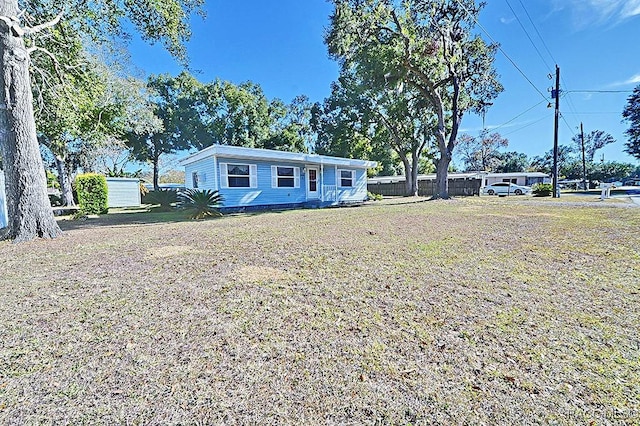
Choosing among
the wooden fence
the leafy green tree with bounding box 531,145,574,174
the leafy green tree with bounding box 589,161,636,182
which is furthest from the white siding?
the leafy green tree with bounding box 531,145,574,174

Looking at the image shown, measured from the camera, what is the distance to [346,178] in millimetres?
18609

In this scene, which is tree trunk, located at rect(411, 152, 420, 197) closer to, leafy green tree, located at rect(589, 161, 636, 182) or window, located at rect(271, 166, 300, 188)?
window, located at rect(271, 166, 300, 188)

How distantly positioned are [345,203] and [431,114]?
432 inches

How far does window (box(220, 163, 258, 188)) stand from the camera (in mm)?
12992

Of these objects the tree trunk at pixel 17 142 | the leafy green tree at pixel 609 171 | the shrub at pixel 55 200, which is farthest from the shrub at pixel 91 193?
the leafy green tree at pixel 609 171

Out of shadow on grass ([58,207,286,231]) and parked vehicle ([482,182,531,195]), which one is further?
parked vehicle ([482,182,531,195])

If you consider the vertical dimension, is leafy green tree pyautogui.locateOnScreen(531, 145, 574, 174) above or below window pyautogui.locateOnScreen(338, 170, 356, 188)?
above

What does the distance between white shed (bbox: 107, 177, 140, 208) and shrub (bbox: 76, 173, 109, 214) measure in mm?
7161

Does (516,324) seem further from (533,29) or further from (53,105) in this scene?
(533,29)

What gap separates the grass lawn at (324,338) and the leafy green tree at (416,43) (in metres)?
13.5

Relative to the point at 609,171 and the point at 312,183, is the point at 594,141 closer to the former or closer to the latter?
the point at 609,171

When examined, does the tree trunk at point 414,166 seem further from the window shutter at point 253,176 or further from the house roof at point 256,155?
the window shutter at point 253,176

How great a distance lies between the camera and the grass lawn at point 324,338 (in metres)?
1.69

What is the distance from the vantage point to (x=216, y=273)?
4148 millimetres
